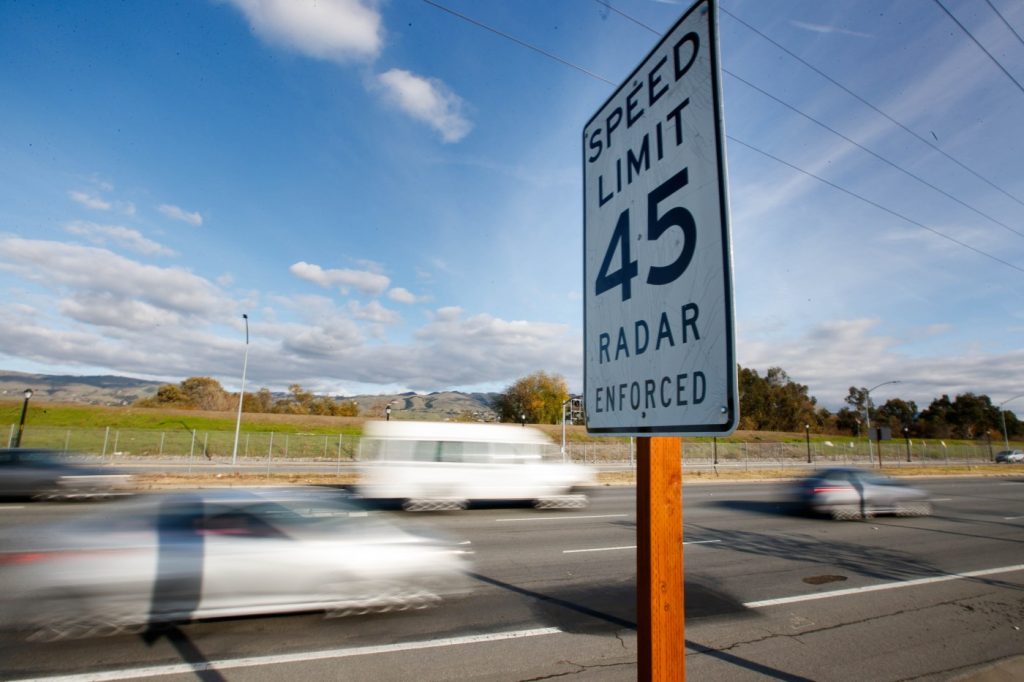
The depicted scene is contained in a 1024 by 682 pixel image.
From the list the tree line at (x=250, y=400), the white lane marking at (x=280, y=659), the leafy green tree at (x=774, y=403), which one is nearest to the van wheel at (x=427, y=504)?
the white lane marking at (x=280, y=659)

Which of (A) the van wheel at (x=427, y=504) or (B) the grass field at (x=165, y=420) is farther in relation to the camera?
(B) the grass field at (x=165, y=420)

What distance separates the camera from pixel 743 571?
8414mm

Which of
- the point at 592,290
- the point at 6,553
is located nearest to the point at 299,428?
the point at 6,553

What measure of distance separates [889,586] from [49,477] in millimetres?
18698

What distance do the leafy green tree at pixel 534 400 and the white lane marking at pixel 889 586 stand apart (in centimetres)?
8592

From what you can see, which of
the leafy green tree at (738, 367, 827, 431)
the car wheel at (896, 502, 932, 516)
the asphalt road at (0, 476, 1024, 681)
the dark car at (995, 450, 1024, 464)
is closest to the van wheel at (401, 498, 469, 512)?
the asphalt road at (0, 476, 1024, 681)

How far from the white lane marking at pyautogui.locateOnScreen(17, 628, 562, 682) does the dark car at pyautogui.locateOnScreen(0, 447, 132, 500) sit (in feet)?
41.5

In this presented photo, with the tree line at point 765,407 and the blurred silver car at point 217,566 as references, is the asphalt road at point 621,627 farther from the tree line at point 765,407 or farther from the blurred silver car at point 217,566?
the tree line at point 765,407

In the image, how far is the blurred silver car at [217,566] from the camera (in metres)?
5.30

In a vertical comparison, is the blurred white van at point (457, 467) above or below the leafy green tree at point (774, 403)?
below

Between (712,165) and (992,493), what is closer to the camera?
(712,165)

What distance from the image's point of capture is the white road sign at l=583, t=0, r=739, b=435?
131cm

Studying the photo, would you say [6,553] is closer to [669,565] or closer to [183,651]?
[183,651]

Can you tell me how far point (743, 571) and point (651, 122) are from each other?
859 cm
